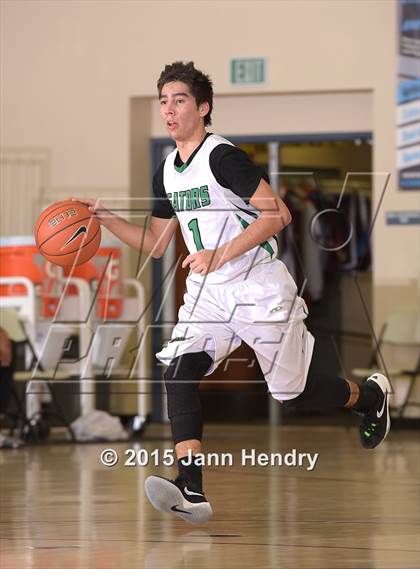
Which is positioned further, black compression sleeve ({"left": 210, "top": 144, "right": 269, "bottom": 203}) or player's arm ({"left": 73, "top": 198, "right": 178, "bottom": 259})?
player's arm ({"left": 73, "top": 198, "right": 178, "bottom": 259})

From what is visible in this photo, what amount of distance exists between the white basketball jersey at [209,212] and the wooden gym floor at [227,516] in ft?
3.00

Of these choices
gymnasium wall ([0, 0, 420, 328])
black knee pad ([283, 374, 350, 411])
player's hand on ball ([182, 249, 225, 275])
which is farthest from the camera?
gymnasium wall ([0, 0, 420, 328])

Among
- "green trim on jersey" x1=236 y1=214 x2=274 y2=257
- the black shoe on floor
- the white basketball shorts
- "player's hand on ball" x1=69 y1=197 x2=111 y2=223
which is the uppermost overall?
Result: "player's hand on ball" x1=69 y1=197 x2=111 y2=223

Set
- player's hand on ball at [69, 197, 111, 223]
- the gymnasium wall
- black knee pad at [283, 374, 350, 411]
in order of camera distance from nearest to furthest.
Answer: black knee pad at [283, 374, 350, 411]
player's hand on ball at [69, 197, 111, 223]
the gymnasium wall

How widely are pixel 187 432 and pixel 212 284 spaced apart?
513 mm

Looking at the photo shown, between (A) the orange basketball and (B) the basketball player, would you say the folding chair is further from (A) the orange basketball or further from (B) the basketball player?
(B) the basketball player

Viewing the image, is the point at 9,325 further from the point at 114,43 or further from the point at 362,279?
the point at 362,279

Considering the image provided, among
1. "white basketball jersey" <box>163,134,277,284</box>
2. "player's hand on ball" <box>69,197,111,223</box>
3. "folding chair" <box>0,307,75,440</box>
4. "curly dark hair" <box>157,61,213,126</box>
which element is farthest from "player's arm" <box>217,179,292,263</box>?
Result: "folding chair" <box>0,307,75,440</box>

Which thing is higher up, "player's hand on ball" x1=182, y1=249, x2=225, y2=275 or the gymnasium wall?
the gymnasium wall

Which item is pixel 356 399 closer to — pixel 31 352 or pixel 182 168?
pixel 182 168

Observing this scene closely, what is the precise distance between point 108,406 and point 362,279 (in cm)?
278

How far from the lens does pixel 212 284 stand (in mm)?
4141

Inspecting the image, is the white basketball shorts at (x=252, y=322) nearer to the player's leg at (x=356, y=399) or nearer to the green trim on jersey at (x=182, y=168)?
the player's leg at (x=356, y=399)

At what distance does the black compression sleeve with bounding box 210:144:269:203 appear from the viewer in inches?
155
